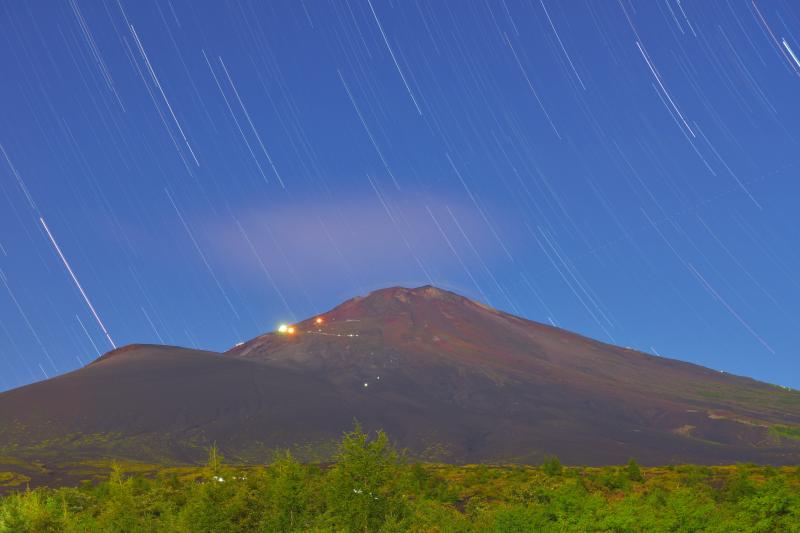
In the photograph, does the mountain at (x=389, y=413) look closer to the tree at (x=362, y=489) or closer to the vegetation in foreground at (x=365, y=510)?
the vegetation in foreground at (x=365, y=510)

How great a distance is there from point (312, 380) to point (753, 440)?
87.8 meters

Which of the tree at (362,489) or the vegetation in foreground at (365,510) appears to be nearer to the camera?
the vegetation in foreground at (365,510)

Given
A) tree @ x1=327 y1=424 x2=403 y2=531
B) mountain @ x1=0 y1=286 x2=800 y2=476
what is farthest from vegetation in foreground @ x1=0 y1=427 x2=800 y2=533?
mountain @ x1=0 y1=286 x2=800 y2=476

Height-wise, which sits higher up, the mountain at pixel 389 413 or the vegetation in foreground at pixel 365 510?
the mountain at pixel 389 413

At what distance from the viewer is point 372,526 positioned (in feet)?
111

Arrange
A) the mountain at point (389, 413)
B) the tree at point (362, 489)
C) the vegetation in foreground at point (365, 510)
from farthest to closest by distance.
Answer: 1. the mountain at point (389, 413)
2. the tree at point (362, 489)
3. the vegetation in foreground at point (365, 510)

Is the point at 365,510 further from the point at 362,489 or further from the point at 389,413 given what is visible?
the point at 389,413

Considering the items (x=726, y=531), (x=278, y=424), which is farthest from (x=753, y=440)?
(x=726, y=531)

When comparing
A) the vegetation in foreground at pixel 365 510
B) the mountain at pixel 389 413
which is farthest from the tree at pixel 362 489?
the mountain at pixel 389 413

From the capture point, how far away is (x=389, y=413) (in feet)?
502

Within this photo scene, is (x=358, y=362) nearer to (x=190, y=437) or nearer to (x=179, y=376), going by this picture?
(x=179, y=376)

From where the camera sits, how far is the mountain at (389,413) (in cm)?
13025

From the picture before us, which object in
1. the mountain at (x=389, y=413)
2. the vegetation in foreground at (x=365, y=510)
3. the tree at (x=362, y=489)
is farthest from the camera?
the mountain at (x=389, y=413)

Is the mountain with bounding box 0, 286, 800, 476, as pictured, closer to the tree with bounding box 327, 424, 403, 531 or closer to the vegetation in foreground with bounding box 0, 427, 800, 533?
the vegetation in foreground with bounding box 0, 427, 800, 533
